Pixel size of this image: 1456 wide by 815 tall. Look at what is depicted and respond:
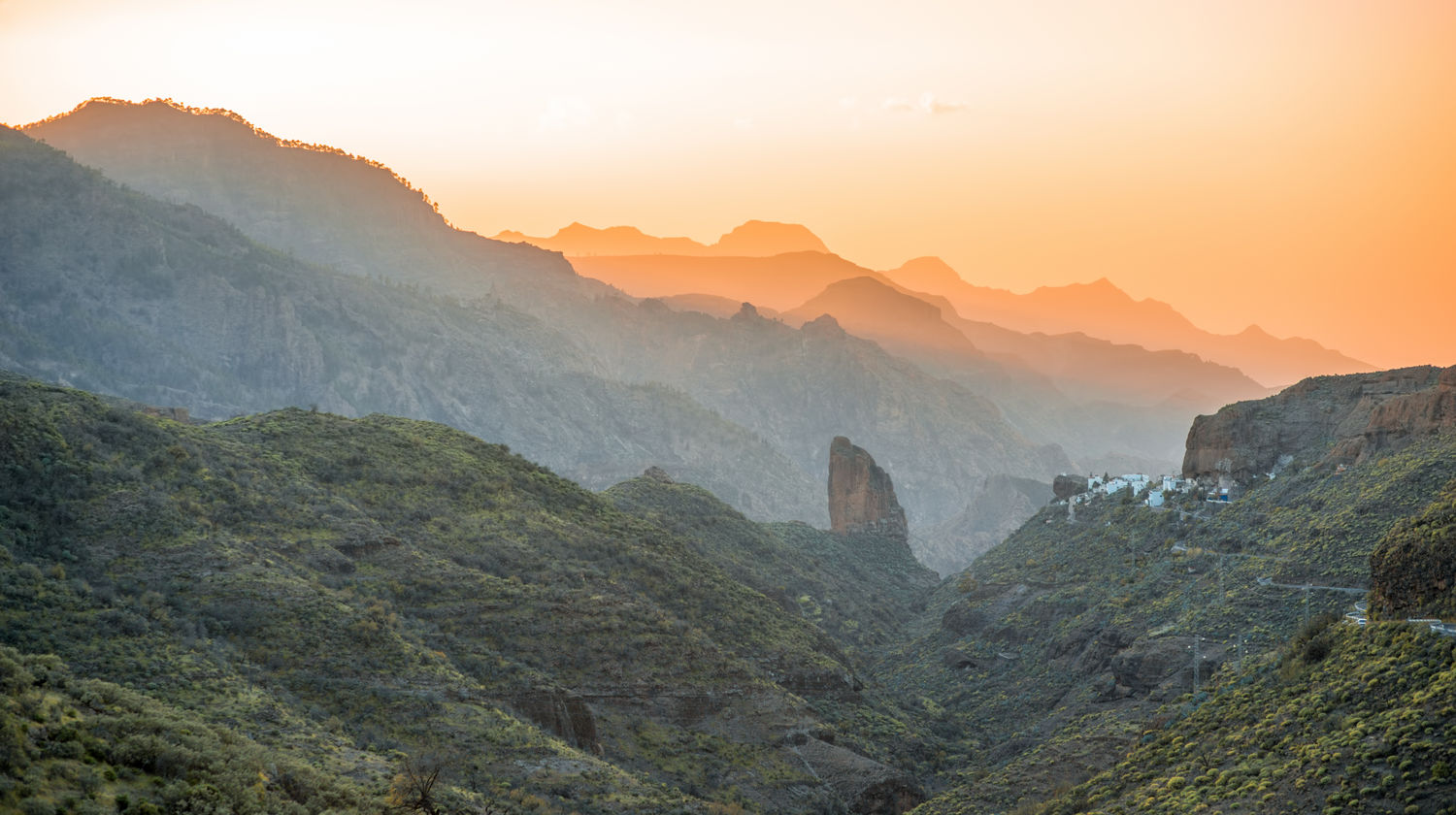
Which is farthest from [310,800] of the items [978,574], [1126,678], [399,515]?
[978,574]

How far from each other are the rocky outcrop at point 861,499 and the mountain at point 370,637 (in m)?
72.3

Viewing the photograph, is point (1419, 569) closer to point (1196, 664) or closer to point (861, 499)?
point (1196, 664)

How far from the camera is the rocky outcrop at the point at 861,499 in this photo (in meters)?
151

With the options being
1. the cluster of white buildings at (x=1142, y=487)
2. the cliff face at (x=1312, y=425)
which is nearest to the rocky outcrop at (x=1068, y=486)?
the cluster of white buildings at (x=1142, y=487)

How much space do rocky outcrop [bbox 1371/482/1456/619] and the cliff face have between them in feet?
114

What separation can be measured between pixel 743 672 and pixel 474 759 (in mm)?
19972

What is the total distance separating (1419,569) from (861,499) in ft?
366

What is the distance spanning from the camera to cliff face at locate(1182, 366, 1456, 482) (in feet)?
244

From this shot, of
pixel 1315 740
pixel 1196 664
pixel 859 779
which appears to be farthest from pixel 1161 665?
pixel 1315 740

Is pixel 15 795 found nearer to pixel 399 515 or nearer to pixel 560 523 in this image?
pixel 399 515

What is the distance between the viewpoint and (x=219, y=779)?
101ft

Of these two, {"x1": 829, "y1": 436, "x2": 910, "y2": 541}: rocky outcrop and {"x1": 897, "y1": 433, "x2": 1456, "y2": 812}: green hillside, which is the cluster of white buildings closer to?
{"x1": 897, "y1": 433, "x2": 1456, "y2": 812}: green hillside

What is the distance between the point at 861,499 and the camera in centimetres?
15100

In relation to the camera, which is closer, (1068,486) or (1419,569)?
(1419,569)
